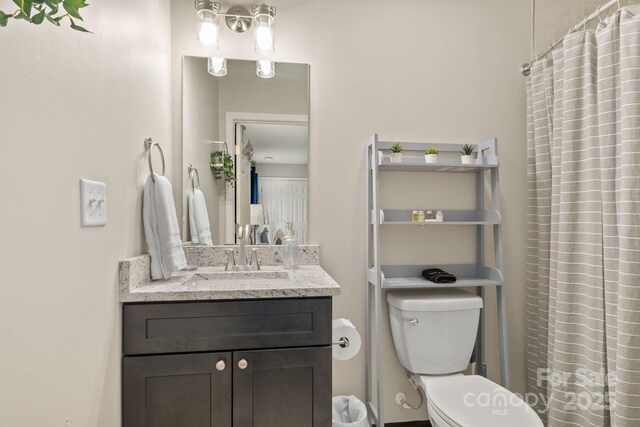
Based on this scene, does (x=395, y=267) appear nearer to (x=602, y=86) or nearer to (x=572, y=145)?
(x=572, y=145)

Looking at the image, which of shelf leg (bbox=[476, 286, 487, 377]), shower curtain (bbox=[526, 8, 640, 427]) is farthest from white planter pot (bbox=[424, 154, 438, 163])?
shelf leg (bbox=[476, 286, 487, 377])

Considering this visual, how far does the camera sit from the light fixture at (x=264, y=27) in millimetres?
1832

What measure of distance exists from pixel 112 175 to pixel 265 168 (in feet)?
2.87

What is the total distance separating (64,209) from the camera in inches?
34.0

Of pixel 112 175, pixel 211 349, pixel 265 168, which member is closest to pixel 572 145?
pixel 265 168

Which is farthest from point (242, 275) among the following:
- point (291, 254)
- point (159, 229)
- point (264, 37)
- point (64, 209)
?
point (264, 37)

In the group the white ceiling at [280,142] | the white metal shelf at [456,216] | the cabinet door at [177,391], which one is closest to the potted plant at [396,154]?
the white metal shelf at [456,216]

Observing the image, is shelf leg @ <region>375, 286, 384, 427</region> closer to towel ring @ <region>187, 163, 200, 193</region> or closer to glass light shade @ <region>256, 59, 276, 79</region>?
towel ring @ <region>187, 163, 200, 193</region>

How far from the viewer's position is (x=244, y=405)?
4.17ft

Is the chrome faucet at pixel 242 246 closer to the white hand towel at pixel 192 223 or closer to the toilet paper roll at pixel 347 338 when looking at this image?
the white hand towel at pixel 192 223

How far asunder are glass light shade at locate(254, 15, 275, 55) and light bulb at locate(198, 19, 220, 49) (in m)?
0.21

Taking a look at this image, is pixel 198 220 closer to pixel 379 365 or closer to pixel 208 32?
pixel 208 32

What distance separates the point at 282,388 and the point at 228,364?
0.21 m

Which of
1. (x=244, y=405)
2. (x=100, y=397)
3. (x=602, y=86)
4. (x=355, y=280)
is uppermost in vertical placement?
(x=602, y=86)
